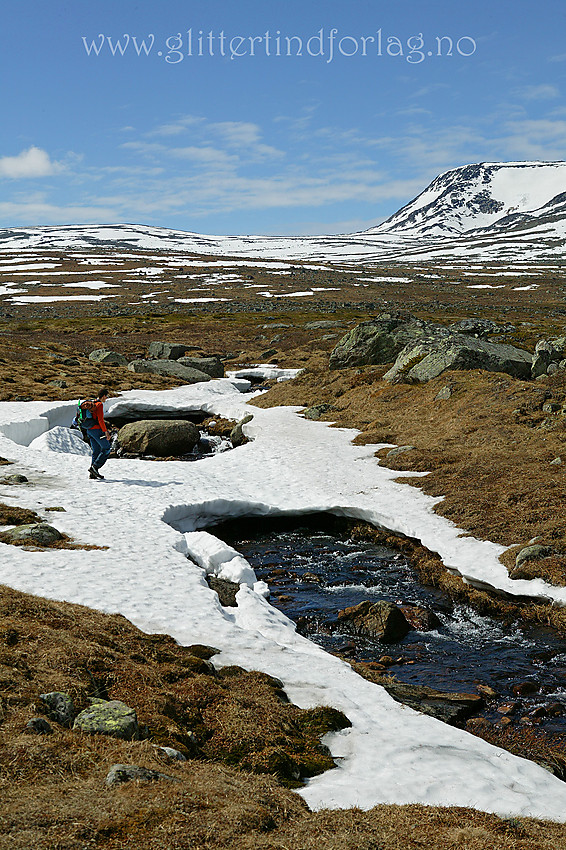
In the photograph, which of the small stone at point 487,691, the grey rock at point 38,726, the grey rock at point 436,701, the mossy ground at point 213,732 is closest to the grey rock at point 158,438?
the mossy ground at point 213,732

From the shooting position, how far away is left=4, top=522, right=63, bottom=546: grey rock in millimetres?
17016

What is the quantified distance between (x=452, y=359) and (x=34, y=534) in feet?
88.0

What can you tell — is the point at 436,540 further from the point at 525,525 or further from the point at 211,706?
the point at 211,706

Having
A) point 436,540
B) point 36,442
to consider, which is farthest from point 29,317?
point 436,540

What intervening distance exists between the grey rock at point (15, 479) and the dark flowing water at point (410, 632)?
24.8 feet

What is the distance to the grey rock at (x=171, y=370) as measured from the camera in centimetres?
5175

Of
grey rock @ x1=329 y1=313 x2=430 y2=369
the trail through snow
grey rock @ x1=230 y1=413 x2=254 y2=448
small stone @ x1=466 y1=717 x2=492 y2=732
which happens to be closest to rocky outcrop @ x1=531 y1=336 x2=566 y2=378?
grey rock @ x1=329 y1=313 x2=430 y2=369

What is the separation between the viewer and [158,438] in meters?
33.8

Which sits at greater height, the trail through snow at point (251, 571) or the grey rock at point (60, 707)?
the grey rock at point (60, 707)

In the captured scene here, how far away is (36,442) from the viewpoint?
1220 inches

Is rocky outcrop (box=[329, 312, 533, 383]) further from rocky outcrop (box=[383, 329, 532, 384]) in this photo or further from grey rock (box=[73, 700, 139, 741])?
grey rock (box=[73, 700, 139, 741])

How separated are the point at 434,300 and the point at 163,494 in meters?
120

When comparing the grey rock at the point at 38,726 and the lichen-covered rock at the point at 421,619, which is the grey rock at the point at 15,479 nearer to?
the lichen-covered rock at the point at 421,619

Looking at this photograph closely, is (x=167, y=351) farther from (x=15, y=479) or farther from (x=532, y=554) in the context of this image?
(x=532, y=554)
